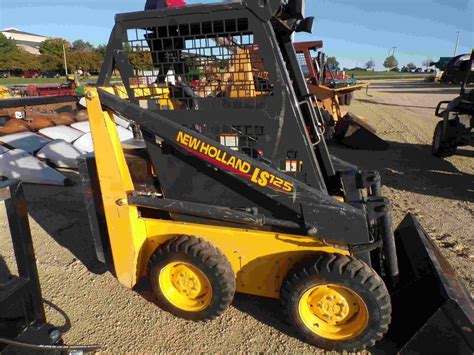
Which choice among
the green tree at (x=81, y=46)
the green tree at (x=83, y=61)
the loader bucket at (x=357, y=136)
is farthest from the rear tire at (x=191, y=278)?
the green tree at (x=81, y=46)

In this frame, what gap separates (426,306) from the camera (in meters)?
2.42

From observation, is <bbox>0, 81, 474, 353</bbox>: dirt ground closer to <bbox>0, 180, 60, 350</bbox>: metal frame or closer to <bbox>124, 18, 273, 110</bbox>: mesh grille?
<bbox>0, 180, 60, 350</bbox>: metal frame

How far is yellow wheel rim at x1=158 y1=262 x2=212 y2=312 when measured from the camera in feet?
9.11

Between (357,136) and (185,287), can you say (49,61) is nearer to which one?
(357,136)

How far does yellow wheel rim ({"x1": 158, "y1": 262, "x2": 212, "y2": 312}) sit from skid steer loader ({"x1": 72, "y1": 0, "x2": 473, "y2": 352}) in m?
0.01

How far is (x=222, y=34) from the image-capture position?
2.43 meters

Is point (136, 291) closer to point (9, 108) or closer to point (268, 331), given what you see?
point (268, 331)

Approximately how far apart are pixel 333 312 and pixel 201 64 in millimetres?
2032

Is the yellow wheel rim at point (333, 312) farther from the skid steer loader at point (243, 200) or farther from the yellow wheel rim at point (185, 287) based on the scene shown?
the yellow wheel rim at point (185, 287)

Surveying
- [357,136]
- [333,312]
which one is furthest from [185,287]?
[357,136]

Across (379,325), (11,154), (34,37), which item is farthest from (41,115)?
(34,37)

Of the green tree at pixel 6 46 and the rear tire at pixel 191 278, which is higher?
the green tree at pixel 6 46

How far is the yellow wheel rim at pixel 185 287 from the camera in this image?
9.11 ft

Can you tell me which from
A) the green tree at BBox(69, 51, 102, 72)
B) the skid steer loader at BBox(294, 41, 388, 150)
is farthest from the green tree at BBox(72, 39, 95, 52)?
the skid steer loader at BBox(294, 41, 388, 150)
